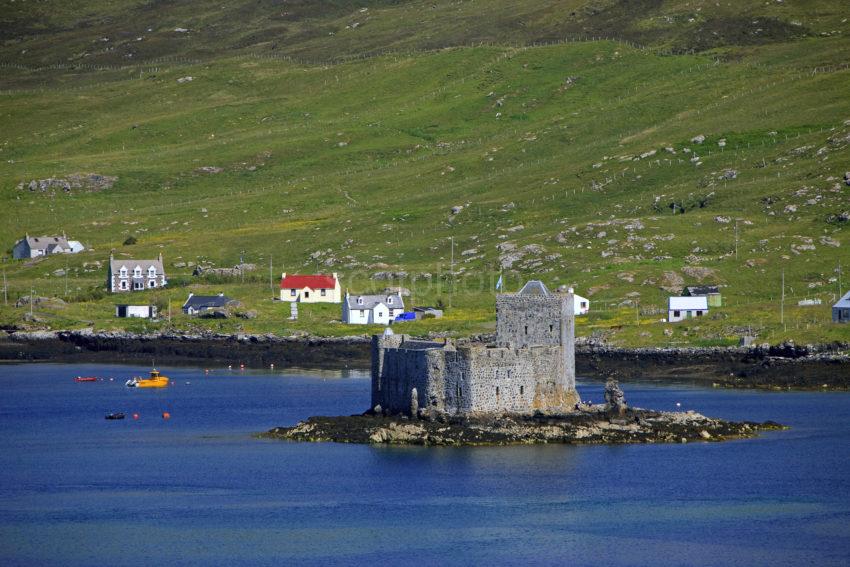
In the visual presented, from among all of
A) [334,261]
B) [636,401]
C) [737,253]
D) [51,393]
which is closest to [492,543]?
[636,401]

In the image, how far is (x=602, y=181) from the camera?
200 meters

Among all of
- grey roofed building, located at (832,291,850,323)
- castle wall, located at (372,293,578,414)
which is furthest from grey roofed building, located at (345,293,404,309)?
castle wall, located at (372,293,578,414)

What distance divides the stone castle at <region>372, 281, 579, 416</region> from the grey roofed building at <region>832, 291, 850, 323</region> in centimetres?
4759

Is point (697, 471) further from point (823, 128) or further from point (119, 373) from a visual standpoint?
point (823, 128)

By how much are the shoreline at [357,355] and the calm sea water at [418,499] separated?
50.3 feet

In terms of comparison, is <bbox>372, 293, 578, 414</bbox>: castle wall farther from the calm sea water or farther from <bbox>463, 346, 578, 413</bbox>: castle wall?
the calm sea water

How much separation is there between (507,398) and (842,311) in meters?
53.0

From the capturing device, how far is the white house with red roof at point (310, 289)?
6225 inches

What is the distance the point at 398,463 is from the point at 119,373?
63045 millimetres

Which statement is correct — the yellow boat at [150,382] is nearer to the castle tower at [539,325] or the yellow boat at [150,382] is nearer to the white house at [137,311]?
the white house at [137,311]

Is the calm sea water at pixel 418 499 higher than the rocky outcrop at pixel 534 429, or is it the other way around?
the rocky outcrop at pixel 534 429

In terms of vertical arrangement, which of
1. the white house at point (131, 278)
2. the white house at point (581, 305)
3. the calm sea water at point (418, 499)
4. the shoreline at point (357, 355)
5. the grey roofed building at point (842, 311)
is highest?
the white house at point (131, 278)

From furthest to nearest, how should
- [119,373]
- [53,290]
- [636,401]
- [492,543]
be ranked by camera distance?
1. [53,290]
2. [119,373]
3. [636,401]
4. [492,543]

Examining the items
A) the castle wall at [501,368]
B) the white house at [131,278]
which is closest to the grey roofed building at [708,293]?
the castle wall at [501,368]
